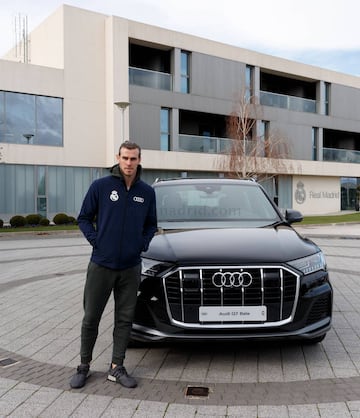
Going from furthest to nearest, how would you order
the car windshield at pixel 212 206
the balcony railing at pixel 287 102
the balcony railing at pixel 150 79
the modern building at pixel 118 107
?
the balcony railing at pixel 287 102, the balcony railing at pixel 150 79, the modern building at pixel 118 107, the car windshield at pixel 212 206

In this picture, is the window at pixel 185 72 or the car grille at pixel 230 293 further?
the window at pixel 185 72

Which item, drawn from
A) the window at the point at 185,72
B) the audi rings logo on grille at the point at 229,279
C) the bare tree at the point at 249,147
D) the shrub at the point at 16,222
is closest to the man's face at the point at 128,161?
the audi rings logo on grille at the point at 229,279

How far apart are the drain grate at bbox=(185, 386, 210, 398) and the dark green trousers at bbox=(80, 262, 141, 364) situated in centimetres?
59

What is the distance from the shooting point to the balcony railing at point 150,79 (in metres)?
28.6

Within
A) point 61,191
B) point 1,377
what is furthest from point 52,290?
point 61,191

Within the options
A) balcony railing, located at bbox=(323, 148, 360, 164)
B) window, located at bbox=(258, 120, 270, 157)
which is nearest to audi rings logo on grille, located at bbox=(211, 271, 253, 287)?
window, located at bbox=(258, 120, 270, 157)

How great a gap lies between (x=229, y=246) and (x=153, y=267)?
26.3 inches

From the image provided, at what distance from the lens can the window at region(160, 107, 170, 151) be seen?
30250mm

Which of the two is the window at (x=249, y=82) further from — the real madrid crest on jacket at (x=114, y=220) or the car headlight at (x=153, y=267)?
the real madrid crest on jacket at (x=114, y=220)

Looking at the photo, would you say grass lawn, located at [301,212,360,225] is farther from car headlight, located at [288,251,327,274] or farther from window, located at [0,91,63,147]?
car headlight, located at [288,251,327,274]

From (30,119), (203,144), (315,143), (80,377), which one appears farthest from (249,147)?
(80,377)

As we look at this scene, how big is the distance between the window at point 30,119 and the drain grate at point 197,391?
2409 centimetres

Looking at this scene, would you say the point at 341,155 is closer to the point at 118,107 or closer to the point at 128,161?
the point at 118,107

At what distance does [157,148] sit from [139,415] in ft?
88.8
